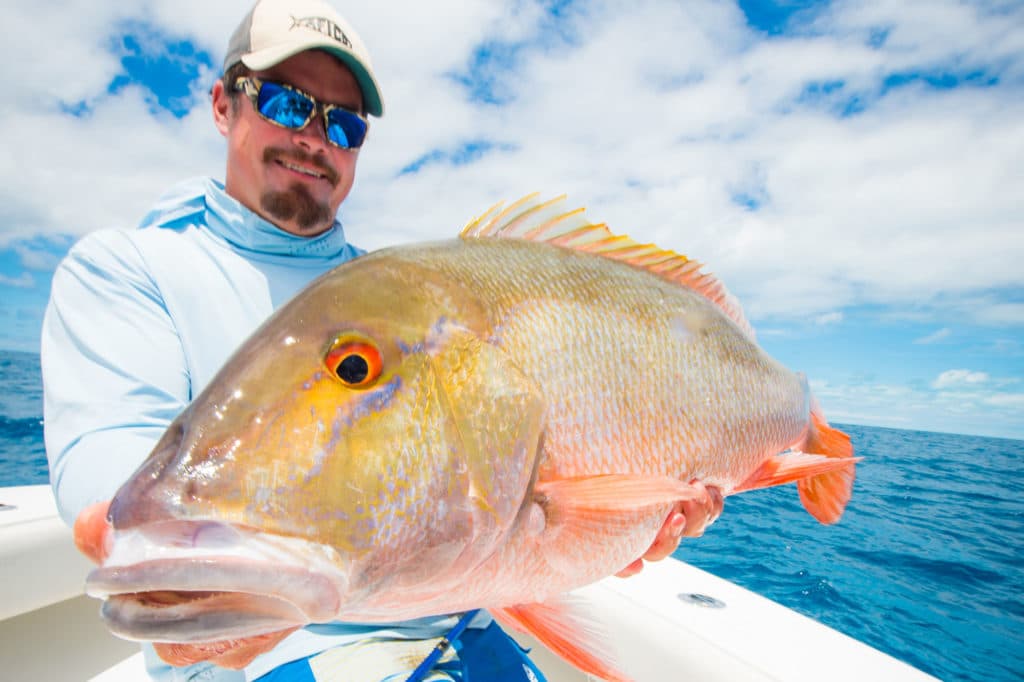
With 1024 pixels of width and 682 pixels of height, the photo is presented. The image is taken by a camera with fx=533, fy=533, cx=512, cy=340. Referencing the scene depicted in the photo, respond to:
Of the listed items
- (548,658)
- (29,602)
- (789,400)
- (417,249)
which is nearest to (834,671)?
(789,400)

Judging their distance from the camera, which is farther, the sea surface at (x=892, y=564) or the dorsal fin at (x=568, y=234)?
the sea surface at (x=892, y=564)

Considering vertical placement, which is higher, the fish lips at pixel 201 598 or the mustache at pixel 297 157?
the mustache at pixel 297 157

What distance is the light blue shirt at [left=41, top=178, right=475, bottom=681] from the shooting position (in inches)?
51.2

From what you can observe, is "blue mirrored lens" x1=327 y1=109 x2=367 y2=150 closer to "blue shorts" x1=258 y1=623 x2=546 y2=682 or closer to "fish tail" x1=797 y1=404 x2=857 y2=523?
"blue shorts" x1=258 y1=623 x2=546 y2=682

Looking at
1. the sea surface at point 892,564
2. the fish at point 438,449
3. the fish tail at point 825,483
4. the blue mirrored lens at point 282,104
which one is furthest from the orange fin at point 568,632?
the sea surface at point 892,564

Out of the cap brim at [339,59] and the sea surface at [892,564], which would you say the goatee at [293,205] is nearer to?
the cap brim at [339,59]

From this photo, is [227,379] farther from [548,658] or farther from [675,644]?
[548,658]

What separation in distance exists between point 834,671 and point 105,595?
2.90 metres

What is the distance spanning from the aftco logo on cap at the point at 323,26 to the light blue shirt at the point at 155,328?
695 mm

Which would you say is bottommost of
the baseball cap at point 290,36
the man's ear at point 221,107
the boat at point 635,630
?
the boat at point 635,630

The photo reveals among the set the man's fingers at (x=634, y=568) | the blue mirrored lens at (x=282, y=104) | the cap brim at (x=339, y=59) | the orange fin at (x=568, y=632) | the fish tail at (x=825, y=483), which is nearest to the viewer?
Answer: the orange fin at (x=568, y=632)

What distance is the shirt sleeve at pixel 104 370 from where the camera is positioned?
4.04 ft

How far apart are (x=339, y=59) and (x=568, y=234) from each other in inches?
50.1

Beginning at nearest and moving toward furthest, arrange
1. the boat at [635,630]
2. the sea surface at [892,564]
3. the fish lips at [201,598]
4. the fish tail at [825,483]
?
the fish lips at [201,598]
the fish tail at [825,483]
the boat at [635,630]
the sea surface at [892,564]
